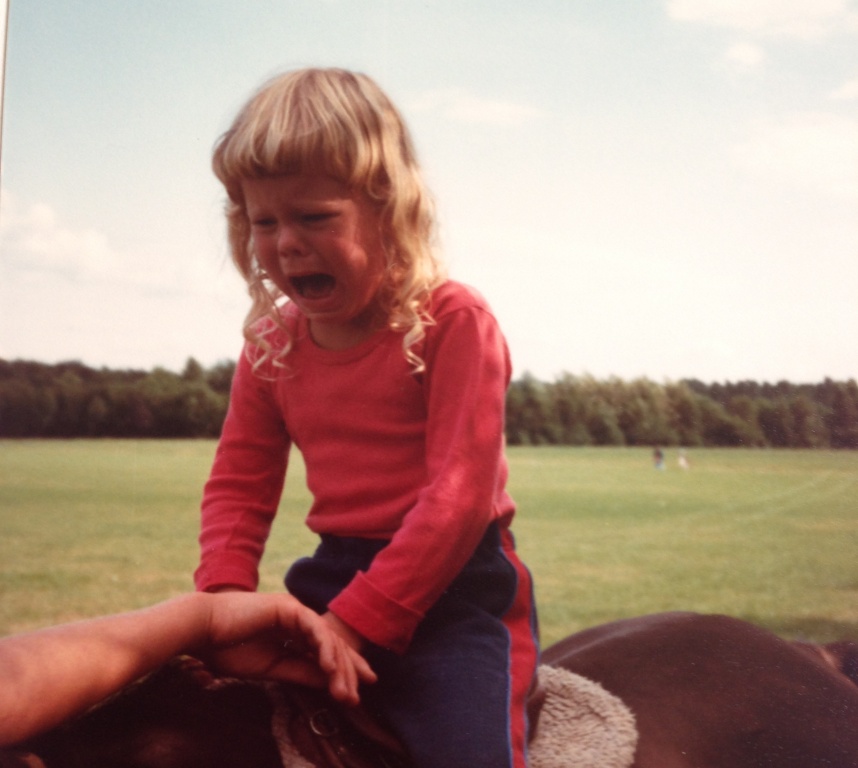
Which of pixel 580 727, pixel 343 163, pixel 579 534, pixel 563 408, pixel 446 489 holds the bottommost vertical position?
pixel 579 534

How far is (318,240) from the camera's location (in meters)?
1.53

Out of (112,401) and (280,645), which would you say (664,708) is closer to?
→ (280,645)

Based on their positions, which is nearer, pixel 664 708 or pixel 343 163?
pixel 343 163

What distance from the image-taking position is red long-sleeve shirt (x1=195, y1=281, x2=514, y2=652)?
58.0 inches

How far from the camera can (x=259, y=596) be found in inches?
53.2

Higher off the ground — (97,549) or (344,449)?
(344,449)

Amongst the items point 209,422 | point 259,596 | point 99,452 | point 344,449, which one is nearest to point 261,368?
point 344,449

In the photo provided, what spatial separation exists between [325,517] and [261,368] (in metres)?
0.33

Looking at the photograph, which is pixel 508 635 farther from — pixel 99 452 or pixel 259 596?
pixel 99 452

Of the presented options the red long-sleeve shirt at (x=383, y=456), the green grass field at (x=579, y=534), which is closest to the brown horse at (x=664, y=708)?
the red long-sleeve shirt at (x=383, y=456)

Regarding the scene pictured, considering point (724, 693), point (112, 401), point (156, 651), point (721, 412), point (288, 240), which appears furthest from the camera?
point (112, 401)

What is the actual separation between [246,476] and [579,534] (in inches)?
367

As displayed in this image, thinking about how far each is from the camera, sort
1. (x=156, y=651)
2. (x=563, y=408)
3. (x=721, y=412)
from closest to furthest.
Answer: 1. (x=156, y=651)
2. (x=721, y=412)
3. (x=563, y=408)

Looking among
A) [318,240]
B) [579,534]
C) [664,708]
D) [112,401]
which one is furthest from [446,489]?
[579,534]
